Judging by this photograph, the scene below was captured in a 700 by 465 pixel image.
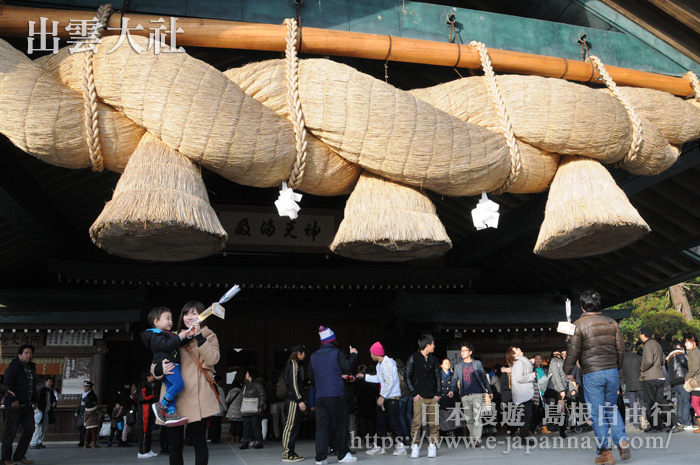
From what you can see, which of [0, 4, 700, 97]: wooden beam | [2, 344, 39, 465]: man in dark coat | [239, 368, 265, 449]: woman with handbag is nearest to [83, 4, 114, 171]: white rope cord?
[0, 4, 700, 97]: wooden beam

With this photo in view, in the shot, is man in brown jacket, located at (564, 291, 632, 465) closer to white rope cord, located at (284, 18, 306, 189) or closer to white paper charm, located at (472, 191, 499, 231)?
white paper charm, located at (472, 191, 499, 231)

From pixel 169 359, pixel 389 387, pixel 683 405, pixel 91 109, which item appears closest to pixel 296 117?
pixel 91 109

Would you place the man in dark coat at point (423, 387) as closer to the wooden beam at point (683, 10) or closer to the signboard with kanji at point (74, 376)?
the wooden beam at point (683, 10)

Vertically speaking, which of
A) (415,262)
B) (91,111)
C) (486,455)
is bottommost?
(486,455)

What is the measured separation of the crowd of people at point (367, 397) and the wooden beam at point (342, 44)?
1825mm

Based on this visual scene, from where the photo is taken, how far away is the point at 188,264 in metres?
10.6

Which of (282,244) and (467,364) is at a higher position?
(282,244)

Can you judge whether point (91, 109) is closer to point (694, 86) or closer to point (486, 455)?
point (694, 86)

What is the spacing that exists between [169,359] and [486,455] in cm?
373

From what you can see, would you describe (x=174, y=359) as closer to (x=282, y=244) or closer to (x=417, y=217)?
(x=417, y=217)

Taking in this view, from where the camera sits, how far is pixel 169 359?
3.60 m

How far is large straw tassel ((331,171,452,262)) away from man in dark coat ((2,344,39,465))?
4152 mm

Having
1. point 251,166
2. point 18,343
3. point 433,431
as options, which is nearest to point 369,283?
point 433,431

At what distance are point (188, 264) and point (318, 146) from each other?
7.71 m
